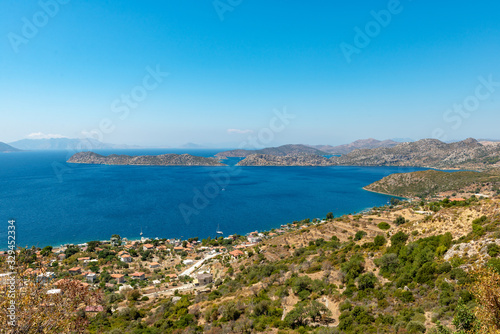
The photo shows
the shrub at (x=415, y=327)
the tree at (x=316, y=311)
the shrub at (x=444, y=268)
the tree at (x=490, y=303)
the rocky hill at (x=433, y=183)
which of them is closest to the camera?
the tree at (x=490, y=303)

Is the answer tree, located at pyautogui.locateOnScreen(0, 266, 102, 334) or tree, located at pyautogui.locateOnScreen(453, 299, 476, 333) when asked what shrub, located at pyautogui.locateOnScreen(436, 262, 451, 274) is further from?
tree, located at pyautogui.locateOnScreen(0, 266, 102, 334)

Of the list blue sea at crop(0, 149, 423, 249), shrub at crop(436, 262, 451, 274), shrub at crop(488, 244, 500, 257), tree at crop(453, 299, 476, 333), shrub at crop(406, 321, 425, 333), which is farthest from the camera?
blue sea at crop(0, 149, 423, 249)

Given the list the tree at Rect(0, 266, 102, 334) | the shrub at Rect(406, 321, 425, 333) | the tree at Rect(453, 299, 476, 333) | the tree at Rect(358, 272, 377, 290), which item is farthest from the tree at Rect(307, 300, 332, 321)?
the tree at Rect(0, 266, 102, 334)

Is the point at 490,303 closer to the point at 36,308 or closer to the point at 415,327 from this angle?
the point at 415,327

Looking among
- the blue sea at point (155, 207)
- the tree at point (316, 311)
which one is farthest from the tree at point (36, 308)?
the blue sea at point (155, 207)

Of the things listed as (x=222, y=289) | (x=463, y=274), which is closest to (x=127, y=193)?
(x=222, y=289)

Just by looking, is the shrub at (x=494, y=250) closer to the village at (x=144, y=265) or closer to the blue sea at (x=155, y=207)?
the village at (x=144, y=265)

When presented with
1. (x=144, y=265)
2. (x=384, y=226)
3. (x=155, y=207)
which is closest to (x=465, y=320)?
(x=384, y=226)

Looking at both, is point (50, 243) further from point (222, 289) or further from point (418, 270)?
point (418, 270)
